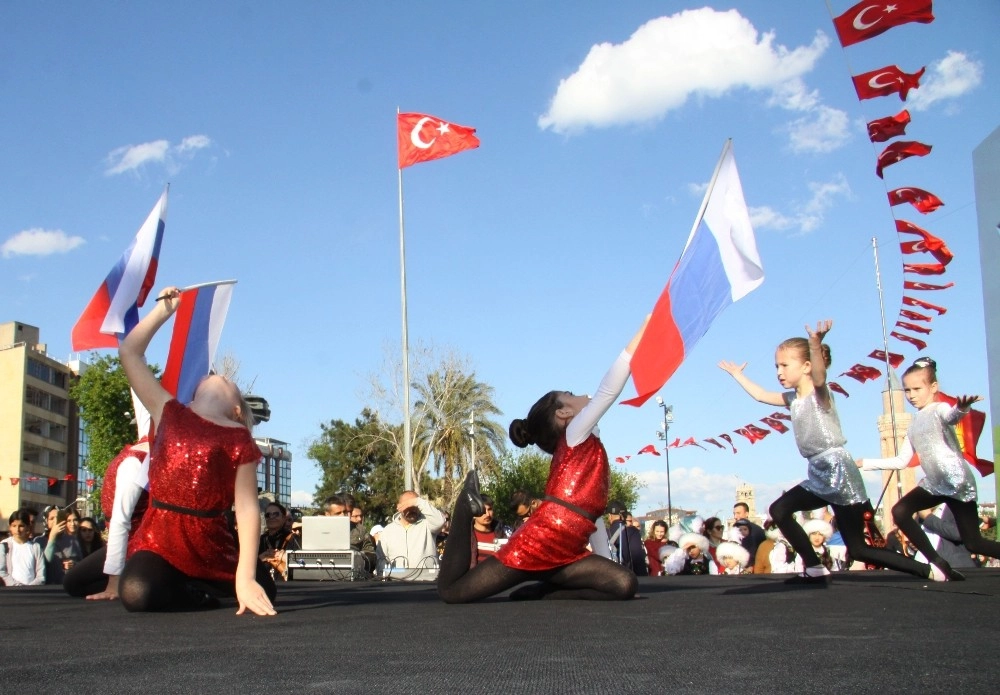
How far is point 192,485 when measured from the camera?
448cm

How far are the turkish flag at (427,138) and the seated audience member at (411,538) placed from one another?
440 inches

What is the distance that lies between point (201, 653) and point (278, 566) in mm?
8820

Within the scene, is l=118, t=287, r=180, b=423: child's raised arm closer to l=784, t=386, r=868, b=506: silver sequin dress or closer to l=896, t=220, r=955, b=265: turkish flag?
l=784, t=386, r=868, b=506: silver sequin dress

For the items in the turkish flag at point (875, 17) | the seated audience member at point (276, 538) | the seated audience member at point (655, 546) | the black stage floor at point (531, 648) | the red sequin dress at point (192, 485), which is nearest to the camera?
the black stage floor at point (531, 648)

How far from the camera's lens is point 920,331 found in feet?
40.2

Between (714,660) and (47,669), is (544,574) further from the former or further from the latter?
(47,669)

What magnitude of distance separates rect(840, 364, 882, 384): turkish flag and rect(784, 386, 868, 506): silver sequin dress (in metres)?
9.13

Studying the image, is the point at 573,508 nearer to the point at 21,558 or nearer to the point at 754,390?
the point at 754,390

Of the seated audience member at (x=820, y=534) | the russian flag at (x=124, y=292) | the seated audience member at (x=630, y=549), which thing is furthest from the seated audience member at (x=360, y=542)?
the russian flag at (x=124, y=292)

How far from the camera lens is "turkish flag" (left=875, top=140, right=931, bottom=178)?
338 inches

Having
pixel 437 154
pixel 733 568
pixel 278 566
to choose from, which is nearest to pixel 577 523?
pixel 733 568

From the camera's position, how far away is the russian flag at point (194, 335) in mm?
6121

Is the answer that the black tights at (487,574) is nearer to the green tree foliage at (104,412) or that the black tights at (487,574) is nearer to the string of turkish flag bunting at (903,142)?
the string of turkish flag bunting at (903,142)

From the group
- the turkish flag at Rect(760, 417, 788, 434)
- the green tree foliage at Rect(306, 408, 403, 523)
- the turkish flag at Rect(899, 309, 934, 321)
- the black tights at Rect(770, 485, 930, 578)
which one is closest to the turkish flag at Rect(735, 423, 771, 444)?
the turkish flag at Rect(760, 417, 788, 434)
